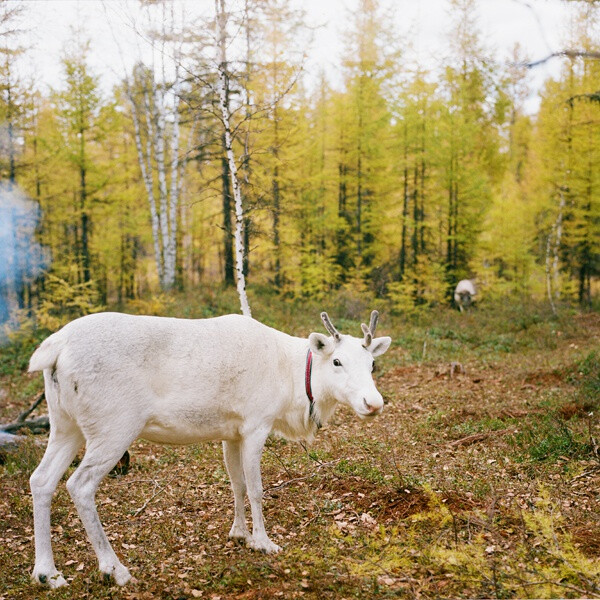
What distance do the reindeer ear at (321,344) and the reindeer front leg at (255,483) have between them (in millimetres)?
931

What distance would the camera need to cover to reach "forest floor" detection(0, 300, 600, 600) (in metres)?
3.76

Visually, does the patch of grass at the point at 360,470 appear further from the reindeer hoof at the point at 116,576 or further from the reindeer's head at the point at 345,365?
the reindeer hoof at the point at 116,576

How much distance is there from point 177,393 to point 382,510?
2.50m

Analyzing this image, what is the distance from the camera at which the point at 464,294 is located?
22.4m

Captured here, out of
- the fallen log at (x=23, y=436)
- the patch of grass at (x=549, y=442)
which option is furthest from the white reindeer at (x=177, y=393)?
the patch of grass at (x=549, y=442)

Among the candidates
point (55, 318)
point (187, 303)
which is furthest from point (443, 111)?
Result: point (55, 318)

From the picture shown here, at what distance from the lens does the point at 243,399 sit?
15.0ft

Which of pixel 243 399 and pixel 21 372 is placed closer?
pixel 243 399

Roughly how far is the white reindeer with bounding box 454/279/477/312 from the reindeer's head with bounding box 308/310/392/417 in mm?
18421

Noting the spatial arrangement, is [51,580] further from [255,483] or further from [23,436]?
[23,436]

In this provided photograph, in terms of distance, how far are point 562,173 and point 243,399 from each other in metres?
21.8

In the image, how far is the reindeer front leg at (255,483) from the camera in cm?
455

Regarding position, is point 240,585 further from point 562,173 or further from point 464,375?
point 562,173

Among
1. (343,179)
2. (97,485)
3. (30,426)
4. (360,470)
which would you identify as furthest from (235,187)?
(343,179)
